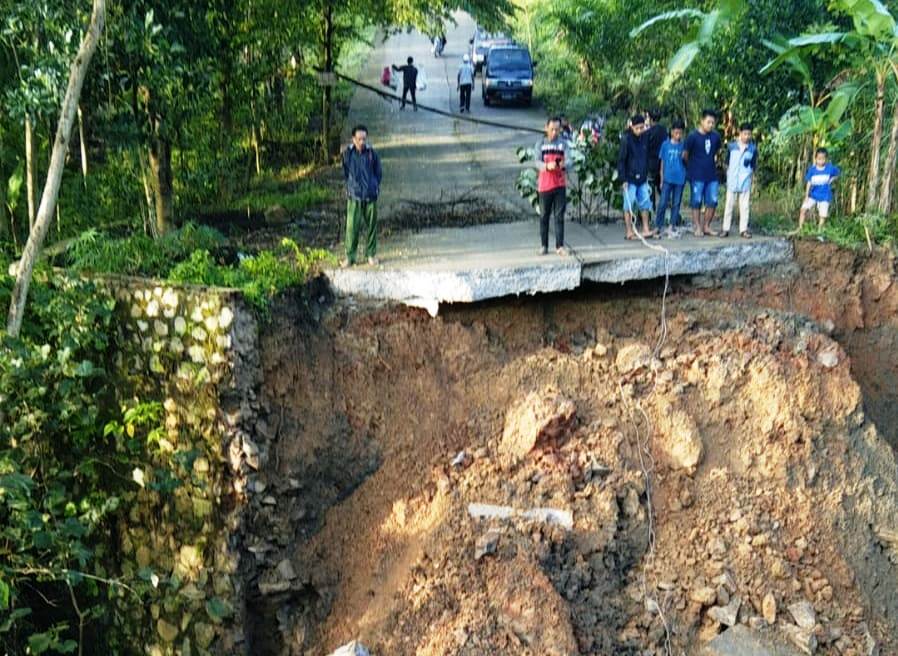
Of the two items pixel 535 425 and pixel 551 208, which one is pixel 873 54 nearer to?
pixel 551 208

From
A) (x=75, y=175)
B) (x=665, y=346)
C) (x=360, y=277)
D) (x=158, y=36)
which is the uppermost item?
(x=158, y=36)

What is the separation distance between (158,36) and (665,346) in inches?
238

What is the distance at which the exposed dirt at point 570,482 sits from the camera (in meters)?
7.41

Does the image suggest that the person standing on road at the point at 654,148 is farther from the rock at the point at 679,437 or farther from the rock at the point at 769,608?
the rock at the point at 769,608

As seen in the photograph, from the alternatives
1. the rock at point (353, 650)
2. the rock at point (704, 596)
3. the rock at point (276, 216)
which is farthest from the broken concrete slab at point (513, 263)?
the rock at point (353, 650)

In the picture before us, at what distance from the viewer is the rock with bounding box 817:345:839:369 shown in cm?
900

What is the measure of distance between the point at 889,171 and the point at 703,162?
236 centimetres

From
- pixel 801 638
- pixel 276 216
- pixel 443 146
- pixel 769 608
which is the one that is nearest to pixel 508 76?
pixel 443 146

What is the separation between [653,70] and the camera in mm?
15898

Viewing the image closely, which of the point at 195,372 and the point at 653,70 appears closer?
the point at 195,372

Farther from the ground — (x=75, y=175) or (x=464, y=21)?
(x=464, y=21)

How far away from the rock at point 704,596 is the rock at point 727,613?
67 mm

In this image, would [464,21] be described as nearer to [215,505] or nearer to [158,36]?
[158,36]

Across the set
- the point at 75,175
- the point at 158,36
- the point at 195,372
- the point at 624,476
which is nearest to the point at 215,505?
the point at 195,372
